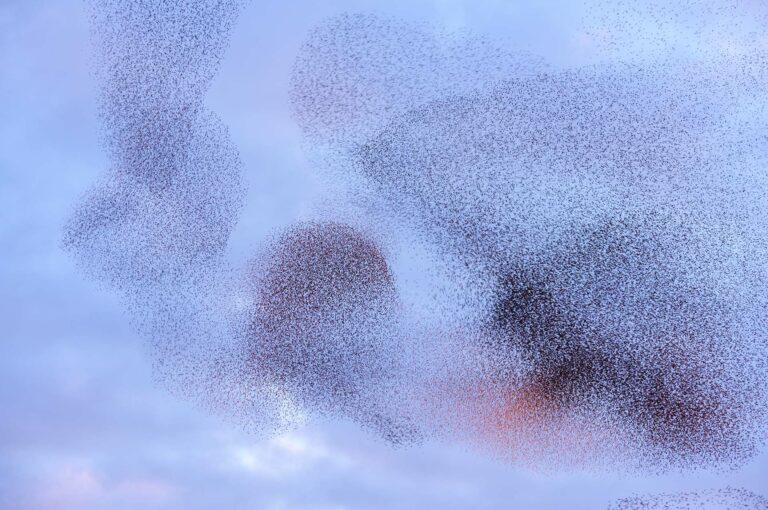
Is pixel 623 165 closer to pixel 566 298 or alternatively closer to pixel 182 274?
pixel 566 298

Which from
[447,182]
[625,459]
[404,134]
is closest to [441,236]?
[447,182]

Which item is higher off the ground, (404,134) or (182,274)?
(404,134)

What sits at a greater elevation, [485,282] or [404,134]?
[404,134]

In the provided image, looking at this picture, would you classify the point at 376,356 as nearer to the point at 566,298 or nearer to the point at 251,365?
the point at 251,365

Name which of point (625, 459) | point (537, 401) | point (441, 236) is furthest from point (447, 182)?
point (625, 459)

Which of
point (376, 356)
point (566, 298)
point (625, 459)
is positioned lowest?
point (625, 459)

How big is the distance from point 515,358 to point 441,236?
3.41 metres

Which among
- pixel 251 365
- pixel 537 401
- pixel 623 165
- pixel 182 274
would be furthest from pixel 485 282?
pixel 182 274

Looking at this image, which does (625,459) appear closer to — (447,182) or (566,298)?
(566,298)

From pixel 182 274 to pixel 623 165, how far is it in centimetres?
1093

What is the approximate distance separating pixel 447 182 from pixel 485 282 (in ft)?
8.54

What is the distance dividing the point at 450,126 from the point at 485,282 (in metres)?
3.87

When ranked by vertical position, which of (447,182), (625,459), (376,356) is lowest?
(625,459)

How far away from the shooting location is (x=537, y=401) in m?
20.5
